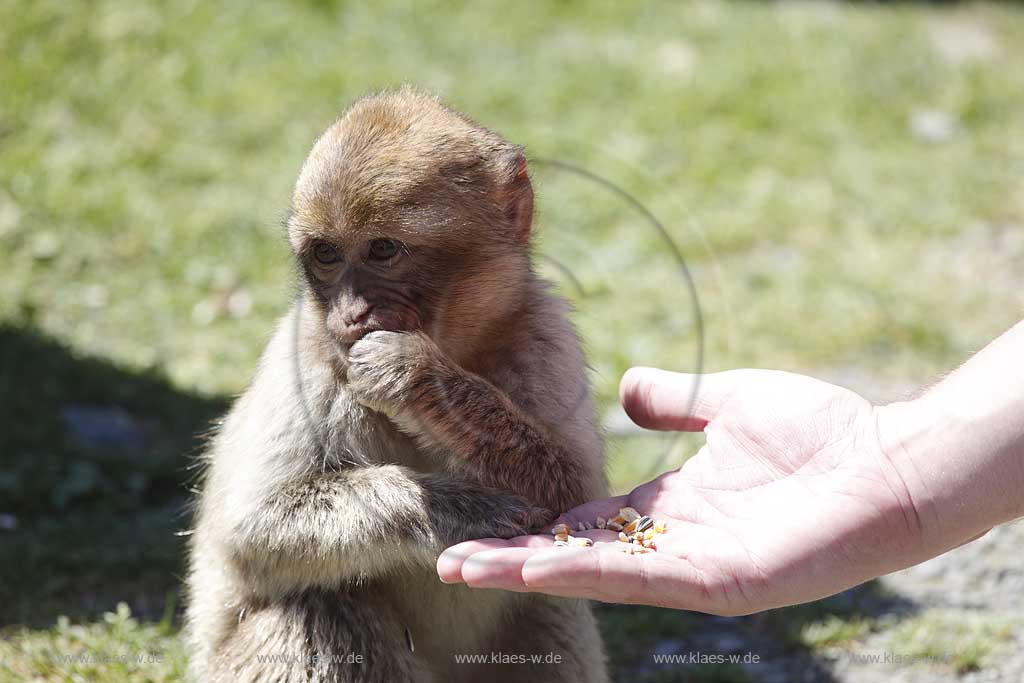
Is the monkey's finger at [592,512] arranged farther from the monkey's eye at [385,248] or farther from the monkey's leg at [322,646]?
the monkey's eye at [385,248]

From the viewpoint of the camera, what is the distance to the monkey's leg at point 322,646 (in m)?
3.20

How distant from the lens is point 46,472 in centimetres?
507

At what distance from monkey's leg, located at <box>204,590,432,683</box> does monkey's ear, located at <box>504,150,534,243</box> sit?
47.9 inches

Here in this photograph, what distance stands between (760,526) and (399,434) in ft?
3.64

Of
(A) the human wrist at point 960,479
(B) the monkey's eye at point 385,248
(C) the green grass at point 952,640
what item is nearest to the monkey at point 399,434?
(B) the monkey's eye at point 385,248

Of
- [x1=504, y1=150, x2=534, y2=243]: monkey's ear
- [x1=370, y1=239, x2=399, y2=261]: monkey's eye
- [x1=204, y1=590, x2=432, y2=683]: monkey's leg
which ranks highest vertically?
[x1=504, y1=150, x2=534, y2=243]: monkey's ear

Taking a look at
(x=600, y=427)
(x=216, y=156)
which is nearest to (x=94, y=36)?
(x=216, y=156)

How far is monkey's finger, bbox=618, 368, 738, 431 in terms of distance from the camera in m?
3.55

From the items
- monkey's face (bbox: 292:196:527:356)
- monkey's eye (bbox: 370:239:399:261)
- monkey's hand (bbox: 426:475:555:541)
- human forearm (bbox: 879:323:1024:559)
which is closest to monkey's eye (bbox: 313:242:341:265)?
monkey's face (bbox: 292:196:527:356)

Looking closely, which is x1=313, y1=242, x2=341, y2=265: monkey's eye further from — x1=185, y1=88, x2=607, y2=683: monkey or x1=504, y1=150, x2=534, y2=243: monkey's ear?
x1=504, y1=150, x2=534, y2=243: monkey's ear

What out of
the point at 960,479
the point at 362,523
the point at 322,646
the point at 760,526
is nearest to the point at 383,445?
the point at 362,523

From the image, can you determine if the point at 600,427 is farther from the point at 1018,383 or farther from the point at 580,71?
the point at 580,71

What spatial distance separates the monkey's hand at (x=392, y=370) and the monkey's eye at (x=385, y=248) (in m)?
0.26

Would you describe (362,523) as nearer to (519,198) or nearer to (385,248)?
(385,248)
